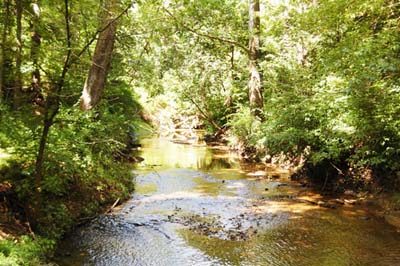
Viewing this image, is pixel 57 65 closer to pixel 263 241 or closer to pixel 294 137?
pixel 263 241

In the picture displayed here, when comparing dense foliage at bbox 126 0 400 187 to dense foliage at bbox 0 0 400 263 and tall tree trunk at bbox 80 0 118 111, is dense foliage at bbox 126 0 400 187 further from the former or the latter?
tall tree trunk at bbox 80 0 118 111

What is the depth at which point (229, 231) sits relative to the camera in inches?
297

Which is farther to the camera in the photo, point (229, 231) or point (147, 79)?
point (147, 79)

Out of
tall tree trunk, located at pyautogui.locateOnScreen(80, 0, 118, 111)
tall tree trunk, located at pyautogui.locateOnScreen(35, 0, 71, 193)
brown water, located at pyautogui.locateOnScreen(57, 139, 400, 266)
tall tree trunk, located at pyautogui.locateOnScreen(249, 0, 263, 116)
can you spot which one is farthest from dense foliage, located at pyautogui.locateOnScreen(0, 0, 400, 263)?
brown water, located at pyautogui.locateOnScreen(57, 139, 400, 266)

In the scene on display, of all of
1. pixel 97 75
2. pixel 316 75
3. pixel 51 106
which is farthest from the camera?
pixel 316 75

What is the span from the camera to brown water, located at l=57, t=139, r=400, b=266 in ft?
20.5

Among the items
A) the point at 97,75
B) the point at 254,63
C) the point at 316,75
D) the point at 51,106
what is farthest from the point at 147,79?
the point at 51,106

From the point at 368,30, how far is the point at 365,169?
12.4 ft

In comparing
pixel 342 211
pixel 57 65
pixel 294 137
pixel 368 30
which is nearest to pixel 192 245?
pixel 342 211

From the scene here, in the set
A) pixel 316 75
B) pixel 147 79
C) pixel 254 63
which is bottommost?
pixel 316 75

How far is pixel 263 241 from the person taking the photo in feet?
23.0

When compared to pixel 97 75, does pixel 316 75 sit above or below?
above

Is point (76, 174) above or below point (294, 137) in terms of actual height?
below

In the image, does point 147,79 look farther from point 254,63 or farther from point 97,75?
point 97,75
